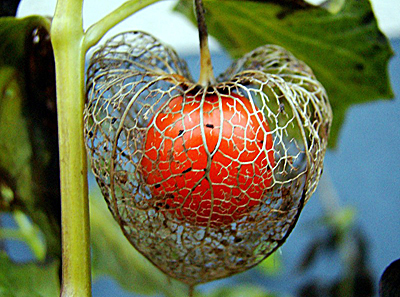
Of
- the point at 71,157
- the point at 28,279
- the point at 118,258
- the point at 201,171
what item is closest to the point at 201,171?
the point at 201,171

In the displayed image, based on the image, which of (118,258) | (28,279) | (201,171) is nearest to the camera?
(201,171)

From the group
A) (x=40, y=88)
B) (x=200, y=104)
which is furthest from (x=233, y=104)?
(x=40, y=88)

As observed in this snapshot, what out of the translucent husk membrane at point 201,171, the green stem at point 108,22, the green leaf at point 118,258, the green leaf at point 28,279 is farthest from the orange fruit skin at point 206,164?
the green leaf at point 118,258

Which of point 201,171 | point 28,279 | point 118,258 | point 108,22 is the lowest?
point 118,258

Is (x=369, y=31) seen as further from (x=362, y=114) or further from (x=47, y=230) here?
(x=362, y=114)

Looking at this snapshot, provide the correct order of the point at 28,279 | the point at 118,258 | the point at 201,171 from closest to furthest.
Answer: the point at 201,171 → the point at 28,279 → the point at 118,258

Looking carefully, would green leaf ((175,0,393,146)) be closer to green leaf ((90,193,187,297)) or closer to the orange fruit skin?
the orange fruit skin

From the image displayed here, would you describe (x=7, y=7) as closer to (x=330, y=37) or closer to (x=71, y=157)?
(x=71, y=157)

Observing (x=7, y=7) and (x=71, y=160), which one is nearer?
(x=71, y=160)
